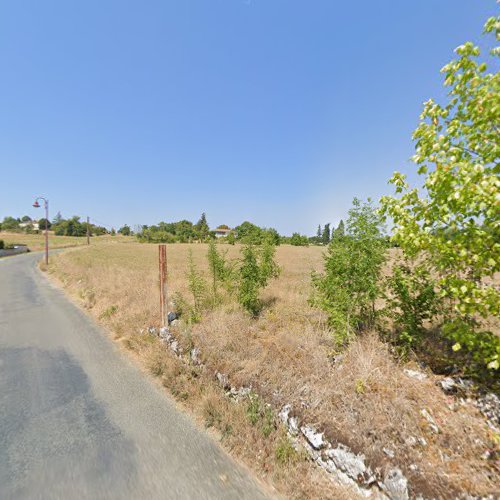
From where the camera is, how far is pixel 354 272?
4.53 metres

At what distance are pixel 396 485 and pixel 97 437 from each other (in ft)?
11.2

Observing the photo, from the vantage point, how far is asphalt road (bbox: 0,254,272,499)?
8.31 feet

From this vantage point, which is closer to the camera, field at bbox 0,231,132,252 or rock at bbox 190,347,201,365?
rock at bbox 190,347,201,365

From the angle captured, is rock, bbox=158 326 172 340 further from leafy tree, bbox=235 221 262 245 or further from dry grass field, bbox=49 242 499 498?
leafy tree, bbox=235 221 262 245

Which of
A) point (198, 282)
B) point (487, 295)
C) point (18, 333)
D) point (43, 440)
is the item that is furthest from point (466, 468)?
point (18, 333)

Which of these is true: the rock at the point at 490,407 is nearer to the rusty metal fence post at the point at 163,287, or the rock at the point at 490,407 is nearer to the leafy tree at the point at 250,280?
the leafy tree at the point at 250,280

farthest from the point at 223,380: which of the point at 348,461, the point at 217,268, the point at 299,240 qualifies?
the point at 299,240

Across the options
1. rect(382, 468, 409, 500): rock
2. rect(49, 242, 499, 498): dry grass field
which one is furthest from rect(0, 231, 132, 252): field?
rect(382, 468, 409, 500): rock

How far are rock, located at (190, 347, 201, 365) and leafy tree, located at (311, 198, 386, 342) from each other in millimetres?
2567

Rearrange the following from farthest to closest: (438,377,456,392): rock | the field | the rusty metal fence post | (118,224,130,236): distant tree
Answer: (118,224,130,236): distant tree < the field < the rusty metal fence post < (438,377,456,392): rock

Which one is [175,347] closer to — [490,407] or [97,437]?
Answer: [97,437]

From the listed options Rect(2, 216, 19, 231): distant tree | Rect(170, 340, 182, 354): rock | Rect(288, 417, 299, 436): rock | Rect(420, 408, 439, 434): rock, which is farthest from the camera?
Rect(2, 216, 19, 231): distant tree

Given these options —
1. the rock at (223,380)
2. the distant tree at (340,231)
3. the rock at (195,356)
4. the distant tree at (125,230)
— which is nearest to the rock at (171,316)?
the rock at (195,356)

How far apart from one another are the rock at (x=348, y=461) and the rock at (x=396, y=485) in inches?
6.8
